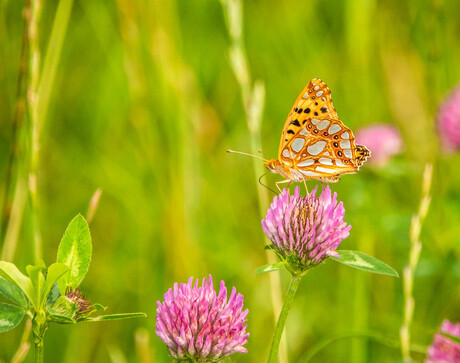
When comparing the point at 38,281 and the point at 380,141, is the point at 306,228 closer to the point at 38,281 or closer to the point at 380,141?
the point at 38,281

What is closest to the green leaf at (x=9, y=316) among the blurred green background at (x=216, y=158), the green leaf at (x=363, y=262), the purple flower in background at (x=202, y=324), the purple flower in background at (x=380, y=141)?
the purple flower in background at (x=202, y=324)

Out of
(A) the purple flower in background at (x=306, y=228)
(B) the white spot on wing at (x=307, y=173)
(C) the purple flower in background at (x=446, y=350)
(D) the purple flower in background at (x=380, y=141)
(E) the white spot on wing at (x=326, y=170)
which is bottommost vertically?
(C) the purple flower in background at (x=446, y=350)

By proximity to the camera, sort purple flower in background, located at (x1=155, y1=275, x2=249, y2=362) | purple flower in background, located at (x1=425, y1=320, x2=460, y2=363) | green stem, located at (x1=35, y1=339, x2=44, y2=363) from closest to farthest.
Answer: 1. green stem, located at (x1=35, y1=339, x2=44, y2=363)
2. purple flower in background, located at (x1=155, y1=275, x2=249, y2=362)
3. purple flower in background, located at (x1=425, y1=320, x2=460, y2=363)

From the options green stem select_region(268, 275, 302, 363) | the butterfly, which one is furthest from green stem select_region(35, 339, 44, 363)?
the butterfly

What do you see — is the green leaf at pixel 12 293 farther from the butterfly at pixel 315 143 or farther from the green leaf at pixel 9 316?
the butterfly at pixel 315 143

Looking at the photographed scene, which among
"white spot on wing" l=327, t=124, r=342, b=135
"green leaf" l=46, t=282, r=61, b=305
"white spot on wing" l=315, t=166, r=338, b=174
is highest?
"white spot on wing" l=327, t=124, r=342, b=135

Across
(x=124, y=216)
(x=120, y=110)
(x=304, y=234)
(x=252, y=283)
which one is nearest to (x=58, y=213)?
(x=124, y=216)

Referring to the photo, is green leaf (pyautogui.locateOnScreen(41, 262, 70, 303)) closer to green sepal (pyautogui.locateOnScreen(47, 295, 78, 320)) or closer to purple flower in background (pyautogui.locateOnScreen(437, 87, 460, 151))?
green sepal (pyautogui.locateOnScreen(47, 295, 78, 320))
